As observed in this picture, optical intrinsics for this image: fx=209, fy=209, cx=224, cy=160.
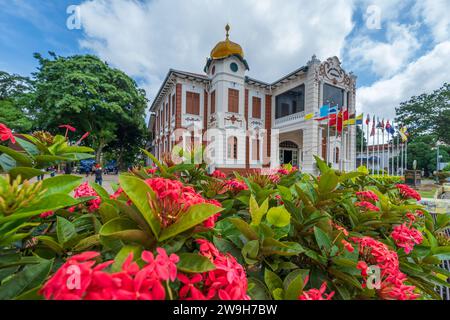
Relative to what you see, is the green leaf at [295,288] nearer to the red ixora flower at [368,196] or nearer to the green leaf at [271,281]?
the green leaf at [271,281]

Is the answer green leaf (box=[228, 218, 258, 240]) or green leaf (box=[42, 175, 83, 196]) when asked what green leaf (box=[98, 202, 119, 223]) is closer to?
green leaf (box=[42, 175, 83, 196])

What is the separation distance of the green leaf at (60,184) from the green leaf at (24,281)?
0.97ft

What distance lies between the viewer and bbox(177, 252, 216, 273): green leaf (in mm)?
539

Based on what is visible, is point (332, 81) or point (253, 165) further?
point (253, 165)

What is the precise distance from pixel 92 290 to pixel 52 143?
3.50 ft

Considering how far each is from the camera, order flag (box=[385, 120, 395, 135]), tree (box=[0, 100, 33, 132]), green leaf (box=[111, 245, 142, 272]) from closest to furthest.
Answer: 1. green leaf (box=[111, 245, 142, 272])
2. flag (box=[385, 120, 395, 135])
3. tree (box=[0, 100, 33, 132])

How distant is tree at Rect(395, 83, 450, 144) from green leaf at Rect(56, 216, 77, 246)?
42.0m

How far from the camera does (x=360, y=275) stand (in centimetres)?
75

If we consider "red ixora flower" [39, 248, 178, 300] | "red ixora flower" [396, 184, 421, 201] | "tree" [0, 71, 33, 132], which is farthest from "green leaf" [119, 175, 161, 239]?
"tree" [0, 71, 33, 132]

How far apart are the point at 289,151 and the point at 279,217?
16.7 meters

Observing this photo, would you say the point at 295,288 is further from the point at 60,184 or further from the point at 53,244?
the point at 60,184

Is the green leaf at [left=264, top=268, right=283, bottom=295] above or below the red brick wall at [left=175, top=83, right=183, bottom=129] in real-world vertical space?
below
